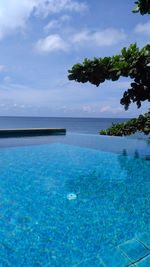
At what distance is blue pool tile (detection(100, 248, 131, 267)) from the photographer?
3.08m

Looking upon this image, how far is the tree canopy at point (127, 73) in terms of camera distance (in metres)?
8.26

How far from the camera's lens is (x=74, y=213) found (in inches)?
192

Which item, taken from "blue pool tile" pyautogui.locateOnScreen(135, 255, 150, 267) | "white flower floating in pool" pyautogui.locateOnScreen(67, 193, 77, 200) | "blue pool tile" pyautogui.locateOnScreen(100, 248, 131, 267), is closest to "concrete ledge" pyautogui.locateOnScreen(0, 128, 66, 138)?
"white flower floating in pool" pyautogui.locateOnScreen(67, 193, 77, 200)

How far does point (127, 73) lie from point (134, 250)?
6425 millimetres

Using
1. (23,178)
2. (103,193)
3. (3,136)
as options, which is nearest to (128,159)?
(103,193)

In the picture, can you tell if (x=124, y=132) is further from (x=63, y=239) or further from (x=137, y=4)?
(x=63, y=239)

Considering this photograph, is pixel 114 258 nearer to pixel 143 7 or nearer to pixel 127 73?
pixel 127 73

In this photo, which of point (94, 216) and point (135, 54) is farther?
point (135, 54)

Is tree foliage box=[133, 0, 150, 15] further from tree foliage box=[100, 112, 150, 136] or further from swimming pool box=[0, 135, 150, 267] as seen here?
swimming pool box=[0, 135, 150, 267]

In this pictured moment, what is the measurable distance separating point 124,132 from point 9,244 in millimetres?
6896

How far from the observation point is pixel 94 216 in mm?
4711

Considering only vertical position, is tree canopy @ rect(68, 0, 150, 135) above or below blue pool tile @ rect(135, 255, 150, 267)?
above

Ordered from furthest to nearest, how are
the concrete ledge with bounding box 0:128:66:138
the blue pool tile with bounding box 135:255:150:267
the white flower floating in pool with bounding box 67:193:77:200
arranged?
the concrete ledge with bounding box 0:128:66:138 → the white flower floating in pool with bounding box 67:193:77:200 → the blue pool tile with bounding box 135:255:150:267

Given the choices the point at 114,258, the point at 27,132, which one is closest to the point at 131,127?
the point at 114,258
